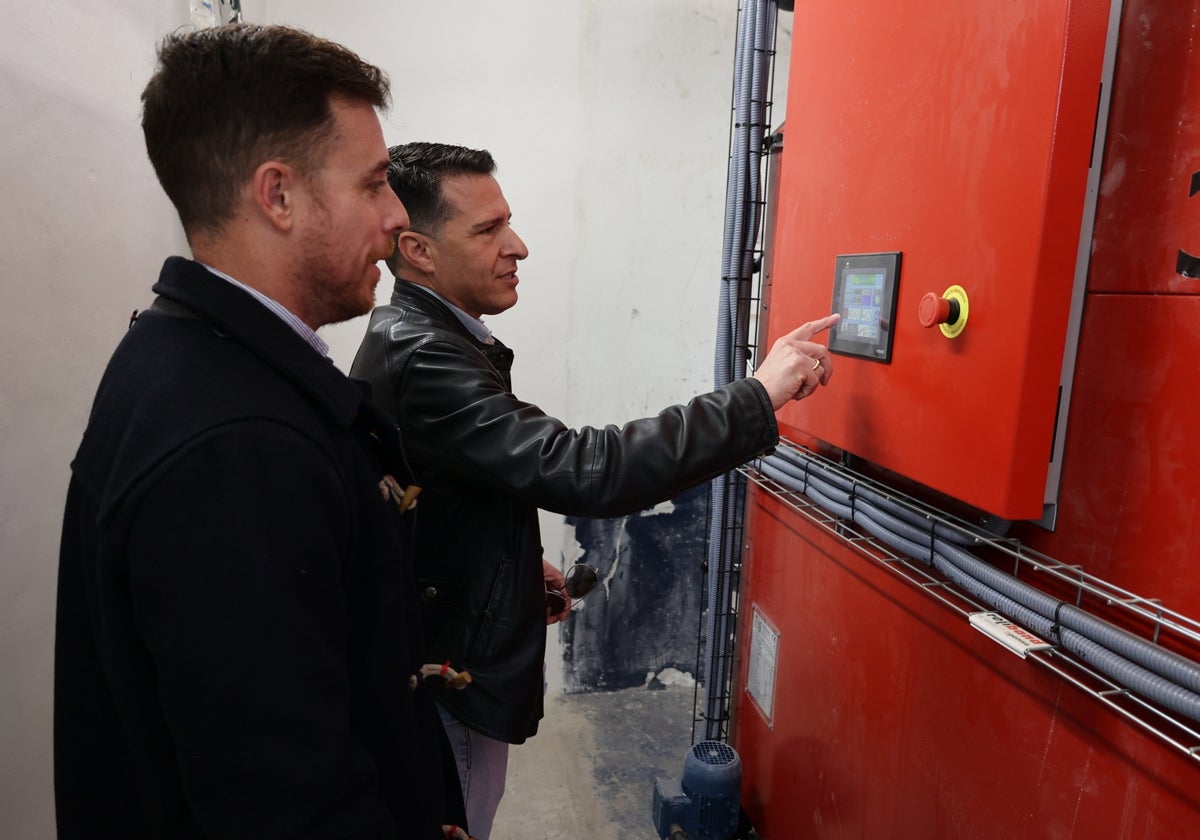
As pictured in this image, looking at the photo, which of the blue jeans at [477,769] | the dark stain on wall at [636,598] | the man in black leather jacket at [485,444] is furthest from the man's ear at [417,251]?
the dark stain on wall at [636,598]

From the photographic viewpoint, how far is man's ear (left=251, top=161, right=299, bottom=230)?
0.70 metres

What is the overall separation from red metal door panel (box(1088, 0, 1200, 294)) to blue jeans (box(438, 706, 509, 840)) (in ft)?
3.70

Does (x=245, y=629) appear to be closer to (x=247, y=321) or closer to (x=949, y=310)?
(x=247, y=321)

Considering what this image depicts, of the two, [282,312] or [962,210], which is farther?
[962,210]

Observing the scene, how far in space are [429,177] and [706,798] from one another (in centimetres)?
138

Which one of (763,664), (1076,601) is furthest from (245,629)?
(763,664)

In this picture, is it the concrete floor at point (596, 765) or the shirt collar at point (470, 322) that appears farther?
the concrete floor at point (596, 765)

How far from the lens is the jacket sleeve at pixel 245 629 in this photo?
0.60m

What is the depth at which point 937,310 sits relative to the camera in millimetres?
849

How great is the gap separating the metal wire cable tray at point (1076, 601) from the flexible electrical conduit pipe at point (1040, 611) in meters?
0.02

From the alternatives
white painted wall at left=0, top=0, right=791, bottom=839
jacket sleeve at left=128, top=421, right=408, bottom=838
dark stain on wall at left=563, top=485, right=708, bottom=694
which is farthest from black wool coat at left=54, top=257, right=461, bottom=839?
dark stain on wall at left=563, top=485, right=708, bottom=694

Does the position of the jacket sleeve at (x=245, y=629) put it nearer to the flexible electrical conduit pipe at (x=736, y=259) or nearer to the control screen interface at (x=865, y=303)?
the control screen interface at (x=865, y=303)

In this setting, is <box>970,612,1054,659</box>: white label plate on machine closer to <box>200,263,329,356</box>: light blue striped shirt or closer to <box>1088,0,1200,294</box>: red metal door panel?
<box>1088,0,1200,294</box>: red metal door panel

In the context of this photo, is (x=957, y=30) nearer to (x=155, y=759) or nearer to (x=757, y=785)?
(x=155, y=759)
